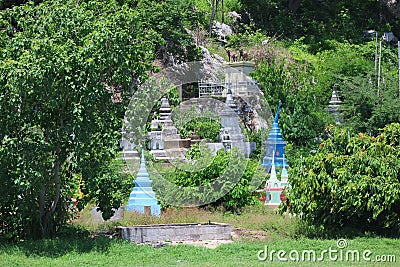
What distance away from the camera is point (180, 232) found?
9.77m

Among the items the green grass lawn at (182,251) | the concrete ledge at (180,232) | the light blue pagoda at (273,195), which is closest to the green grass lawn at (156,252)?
the green grass lawn at (182,251)

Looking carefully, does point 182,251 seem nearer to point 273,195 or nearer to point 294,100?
point 273,195

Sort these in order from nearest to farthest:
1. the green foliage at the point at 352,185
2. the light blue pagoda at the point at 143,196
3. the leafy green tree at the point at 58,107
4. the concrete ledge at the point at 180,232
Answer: the leafy green tree at the point at 58,107 → the green foliage at the point at 352,185 → the concrete ledge at the point at 180,232 → the light blue pagoda at the point at 143,196

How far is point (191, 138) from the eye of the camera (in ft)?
58.0

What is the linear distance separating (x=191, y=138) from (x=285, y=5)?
35.7 ft

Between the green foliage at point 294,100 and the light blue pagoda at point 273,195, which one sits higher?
the green foliage at point 294,100

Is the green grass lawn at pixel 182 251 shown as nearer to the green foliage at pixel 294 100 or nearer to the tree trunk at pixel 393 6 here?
the green foliage at pixel 294 100

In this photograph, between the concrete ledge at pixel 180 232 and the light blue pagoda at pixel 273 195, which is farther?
the light blue pagoda at pixel 273 195

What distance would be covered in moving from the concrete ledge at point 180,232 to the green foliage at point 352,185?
118cm

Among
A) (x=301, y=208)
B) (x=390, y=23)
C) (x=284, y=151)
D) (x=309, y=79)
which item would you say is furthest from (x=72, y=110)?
(x=390, y=23)

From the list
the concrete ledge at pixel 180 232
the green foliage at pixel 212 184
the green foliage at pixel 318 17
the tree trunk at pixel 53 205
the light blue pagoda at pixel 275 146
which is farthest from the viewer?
the green foliage at pixel 318 17

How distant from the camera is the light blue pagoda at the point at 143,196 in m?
11.6

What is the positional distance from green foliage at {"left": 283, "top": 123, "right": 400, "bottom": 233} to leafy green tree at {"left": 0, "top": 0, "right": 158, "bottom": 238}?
2862 mm

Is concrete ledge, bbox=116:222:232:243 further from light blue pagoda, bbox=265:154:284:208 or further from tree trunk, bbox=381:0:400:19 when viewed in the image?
tree trunk, bbox=381:0:400:19
